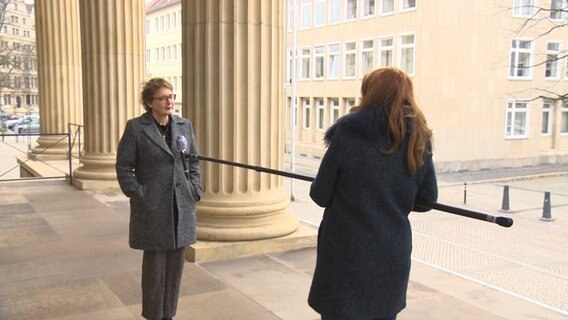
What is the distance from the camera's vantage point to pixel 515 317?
4.66 meters

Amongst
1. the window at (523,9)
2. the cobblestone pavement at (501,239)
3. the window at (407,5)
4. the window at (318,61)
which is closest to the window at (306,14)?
the window at (318,61)

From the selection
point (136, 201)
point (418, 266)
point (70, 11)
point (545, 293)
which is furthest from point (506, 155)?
point (136, 201)

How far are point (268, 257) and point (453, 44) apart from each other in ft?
89.6

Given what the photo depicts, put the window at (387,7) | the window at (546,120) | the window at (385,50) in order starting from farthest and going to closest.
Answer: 1. the window at (546,120)
2. the window at (385,50)
3. the window at (387,7)

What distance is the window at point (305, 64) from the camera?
130 ft

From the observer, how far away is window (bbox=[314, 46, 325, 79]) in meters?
37.9

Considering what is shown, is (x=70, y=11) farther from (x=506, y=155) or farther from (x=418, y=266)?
(x=506, y=155)

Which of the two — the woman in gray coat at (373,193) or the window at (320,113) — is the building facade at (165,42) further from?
the woman in gray coat at (373,193)

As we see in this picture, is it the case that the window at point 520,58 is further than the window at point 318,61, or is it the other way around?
the window at point 318,61

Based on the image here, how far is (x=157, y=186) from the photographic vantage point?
12.0 ft

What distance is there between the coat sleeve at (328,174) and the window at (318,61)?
118 ft

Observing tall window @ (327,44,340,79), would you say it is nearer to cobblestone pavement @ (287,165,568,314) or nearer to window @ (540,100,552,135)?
cobblestone pavement @ (287,165,568,314)

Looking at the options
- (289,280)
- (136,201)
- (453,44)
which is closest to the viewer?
(136,201)

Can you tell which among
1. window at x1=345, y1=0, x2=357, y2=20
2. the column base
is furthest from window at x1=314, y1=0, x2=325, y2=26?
the column base
